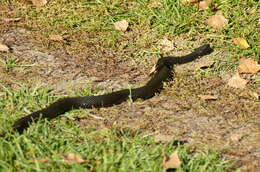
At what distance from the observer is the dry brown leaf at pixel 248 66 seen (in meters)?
5.08

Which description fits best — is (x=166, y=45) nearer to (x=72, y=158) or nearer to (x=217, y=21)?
(x=217, y=21)

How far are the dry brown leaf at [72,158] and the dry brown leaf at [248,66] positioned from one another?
226 cm

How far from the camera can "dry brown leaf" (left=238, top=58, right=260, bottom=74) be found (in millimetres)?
5082

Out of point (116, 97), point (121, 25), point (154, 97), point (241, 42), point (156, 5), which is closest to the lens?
point (116, 97)

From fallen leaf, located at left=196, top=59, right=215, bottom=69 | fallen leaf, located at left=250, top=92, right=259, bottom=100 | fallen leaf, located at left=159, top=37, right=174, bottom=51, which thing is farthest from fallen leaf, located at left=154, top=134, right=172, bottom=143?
fallen leaf, located at left=159, top=37, right=174, bottom=51

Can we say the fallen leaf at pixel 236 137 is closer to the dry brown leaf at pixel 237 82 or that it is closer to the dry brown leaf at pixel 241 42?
the dry brown leaf at pixel 237 82

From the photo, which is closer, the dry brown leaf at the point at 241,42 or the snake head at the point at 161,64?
the snake head at the point at 161,64

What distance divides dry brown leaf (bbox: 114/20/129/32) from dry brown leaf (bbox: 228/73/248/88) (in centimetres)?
140

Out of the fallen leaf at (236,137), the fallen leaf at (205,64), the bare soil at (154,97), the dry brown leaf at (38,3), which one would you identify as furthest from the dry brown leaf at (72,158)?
the dry brown leaf at (38,3)

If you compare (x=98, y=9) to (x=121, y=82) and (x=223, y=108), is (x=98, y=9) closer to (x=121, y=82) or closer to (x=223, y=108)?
(x=121, y=82)

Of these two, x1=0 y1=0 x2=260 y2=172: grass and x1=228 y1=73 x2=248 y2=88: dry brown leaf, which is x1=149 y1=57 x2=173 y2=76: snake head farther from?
x1=228 y1=73 x2=248 y2=88: dry brown leaf

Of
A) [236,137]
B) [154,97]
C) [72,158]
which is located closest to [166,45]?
[154,97]

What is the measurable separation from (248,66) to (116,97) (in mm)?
1443

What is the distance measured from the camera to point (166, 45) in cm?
555
